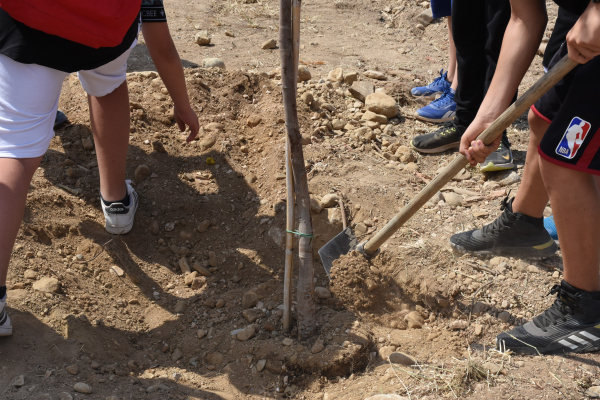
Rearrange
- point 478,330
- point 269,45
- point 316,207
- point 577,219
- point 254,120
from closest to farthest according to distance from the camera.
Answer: point 577,219
point 478,330
point 316,207
point 254,120
point 269,45

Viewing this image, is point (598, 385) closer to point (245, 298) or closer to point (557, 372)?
point (557, 372)

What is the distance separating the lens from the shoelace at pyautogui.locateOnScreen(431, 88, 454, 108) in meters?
3.73

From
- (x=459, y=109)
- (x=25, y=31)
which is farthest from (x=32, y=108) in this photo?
(x=459, y=109)

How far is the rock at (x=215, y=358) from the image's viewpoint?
208 centimetres

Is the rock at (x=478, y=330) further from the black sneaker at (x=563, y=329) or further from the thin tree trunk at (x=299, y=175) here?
the thin tree trunk at (x=299, y=175)

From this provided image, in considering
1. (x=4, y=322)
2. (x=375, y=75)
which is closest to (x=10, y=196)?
(x=4, y=322)

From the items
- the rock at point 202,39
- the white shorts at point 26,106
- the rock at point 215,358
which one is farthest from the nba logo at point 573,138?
the rock at point 202,39

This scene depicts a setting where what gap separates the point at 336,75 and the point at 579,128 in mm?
2684

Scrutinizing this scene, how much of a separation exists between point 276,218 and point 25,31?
1581mm

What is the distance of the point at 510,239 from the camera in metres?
2.40

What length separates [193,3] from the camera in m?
6.25

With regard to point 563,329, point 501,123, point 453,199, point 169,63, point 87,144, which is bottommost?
point 87,144

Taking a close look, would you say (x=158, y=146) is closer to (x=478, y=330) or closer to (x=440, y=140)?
(x=440, y=140)

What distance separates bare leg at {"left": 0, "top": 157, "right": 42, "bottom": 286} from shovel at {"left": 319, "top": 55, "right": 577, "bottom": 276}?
130 centimetres
